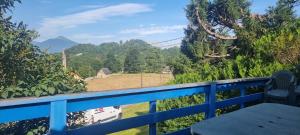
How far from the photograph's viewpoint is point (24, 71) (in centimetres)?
552

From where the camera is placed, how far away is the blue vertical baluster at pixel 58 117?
8.45 feet

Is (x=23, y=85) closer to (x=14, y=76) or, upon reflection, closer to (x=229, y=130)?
(x=14, y=76)

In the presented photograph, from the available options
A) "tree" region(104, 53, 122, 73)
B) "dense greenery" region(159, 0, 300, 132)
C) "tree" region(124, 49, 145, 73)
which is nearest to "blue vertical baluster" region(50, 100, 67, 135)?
"dense greenery" region(159, 0, 300, 132)

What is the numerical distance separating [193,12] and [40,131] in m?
23.9

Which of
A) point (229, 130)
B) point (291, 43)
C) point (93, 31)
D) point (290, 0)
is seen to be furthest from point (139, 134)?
point (93, 31)

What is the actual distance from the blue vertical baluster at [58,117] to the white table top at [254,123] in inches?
45.1

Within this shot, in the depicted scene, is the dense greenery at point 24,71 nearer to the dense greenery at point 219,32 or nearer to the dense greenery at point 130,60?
the dense greenery at point 219,32

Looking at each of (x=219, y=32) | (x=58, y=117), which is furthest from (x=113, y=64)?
(x=58, y=117)

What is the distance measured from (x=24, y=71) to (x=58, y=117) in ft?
10.5

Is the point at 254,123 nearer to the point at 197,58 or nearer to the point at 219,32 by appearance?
the point at 197,58

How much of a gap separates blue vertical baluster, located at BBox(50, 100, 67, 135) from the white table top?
114cm

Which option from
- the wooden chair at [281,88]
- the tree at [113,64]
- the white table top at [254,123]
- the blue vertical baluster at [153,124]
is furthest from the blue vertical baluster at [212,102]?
the tree at [113,64]

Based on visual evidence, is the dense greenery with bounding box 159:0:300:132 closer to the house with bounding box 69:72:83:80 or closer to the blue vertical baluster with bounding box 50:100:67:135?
the house with bounding box 69:72:83:80

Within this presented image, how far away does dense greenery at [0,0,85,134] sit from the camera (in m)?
4.59
